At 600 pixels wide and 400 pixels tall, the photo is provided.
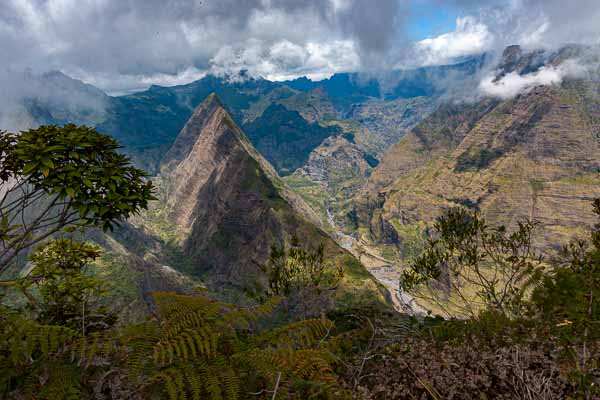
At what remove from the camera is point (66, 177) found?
880 centimetres

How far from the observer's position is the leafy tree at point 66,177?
8.56 metres

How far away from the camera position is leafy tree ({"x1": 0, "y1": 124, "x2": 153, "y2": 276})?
28.1 feet

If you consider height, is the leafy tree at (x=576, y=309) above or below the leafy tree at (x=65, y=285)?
below

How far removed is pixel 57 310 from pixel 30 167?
19.5 feet

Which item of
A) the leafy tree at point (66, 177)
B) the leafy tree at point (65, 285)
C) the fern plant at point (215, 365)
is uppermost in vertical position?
the leafy tree at point (66, 177)

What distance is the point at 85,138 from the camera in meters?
9.23

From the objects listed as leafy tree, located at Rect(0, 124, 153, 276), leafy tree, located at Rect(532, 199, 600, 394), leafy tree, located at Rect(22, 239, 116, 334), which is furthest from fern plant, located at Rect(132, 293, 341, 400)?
leafy tree, located at Rect(22, 239, 116, 334)

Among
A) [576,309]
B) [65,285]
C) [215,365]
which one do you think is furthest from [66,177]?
[576,309]

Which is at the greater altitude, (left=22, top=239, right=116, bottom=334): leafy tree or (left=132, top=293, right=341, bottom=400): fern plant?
(left=22, top=239, right=116, bottom=334): leafy tree

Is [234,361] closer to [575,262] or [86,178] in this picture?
[86,178]

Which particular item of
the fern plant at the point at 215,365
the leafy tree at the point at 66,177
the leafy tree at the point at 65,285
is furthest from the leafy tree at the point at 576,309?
the leafy tree at the point at 65,285

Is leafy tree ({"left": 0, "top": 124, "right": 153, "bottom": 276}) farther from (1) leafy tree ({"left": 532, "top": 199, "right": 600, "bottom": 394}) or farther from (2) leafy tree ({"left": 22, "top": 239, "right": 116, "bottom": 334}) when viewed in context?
(1) leafy tree ({"left": 532, "top": 199, "right": 600, "bottom": 394})

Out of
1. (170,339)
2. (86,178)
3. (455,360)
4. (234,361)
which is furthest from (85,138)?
(455,360)

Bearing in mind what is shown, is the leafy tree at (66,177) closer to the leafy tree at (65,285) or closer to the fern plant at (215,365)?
the leafy tree at (65,285)
